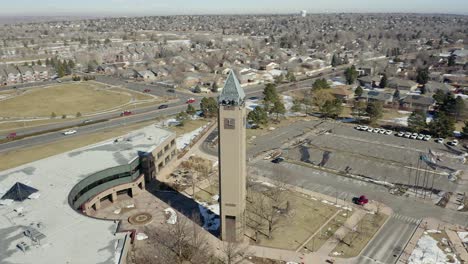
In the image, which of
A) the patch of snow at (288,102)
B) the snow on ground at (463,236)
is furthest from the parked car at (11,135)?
the snow on ground at (463,236)

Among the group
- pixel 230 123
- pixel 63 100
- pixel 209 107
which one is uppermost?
pixel 230 123

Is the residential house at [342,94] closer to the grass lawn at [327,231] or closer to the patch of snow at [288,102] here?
the patch of snow at [288,102]

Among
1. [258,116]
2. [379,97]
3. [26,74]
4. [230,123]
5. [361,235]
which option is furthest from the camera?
[26,74]

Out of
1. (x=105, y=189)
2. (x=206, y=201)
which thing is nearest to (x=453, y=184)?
(x=206, y=201)

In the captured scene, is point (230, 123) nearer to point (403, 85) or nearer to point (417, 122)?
point (417, 122)

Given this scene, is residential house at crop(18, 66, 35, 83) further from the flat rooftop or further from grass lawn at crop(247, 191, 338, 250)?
grass lawn at crop(247, 191, 338, 250)

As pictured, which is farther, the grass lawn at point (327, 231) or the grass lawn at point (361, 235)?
the grass lawn at point (327, 231)

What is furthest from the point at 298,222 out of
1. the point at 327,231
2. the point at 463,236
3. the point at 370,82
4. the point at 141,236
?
the point at 370,82
